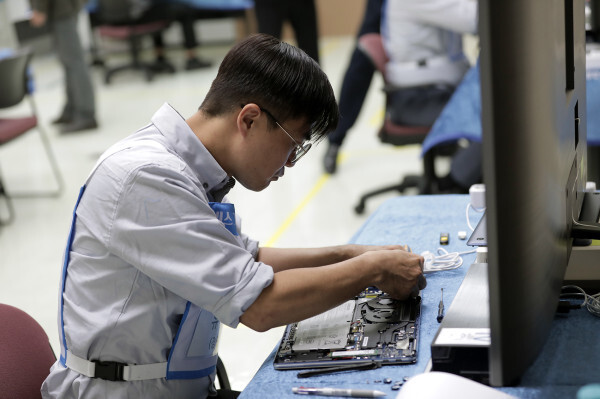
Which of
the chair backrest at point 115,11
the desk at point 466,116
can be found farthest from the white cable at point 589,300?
the chair backrest at point 115,11

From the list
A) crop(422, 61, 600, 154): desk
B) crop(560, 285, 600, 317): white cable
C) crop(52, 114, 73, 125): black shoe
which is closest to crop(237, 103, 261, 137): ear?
crop(560, 285, 600, 317): white cable

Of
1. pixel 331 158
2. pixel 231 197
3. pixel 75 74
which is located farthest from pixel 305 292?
pixel 75 74

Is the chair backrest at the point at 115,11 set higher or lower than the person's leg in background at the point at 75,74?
higher

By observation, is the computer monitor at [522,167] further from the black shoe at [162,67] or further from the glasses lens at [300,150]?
the black shoe at [162,67]

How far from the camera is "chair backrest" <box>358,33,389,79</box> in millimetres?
3572

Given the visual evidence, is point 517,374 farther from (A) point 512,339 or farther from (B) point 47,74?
(B) point 47,74

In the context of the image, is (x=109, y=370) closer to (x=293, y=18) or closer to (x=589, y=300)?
(x=589, y=300)

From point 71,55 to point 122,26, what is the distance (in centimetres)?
186

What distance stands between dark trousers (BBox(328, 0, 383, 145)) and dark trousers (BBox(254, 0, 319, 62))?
782 millimetres

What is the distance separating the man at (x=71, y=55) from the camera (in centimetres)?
558

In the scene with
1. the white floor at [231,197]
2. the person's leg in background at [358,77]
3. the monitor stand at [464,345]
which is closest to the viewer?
the monitor stand at [464,345]

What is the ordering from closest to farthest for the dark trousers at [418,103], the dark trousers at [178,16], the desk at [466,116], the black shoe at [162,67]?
1. the desk at [466,116]
2. the dark trousers at [418,103]
3. the dark trousers at [178,16]
4. the black shoe at [162,67]

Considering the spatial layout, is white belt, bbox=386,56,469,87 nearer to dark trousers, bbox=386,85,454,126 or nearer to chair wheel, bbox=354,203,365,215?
dark trousers, bbox=386,85,454,126

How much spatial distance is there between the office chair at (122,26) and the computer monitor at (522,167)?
6.69m
